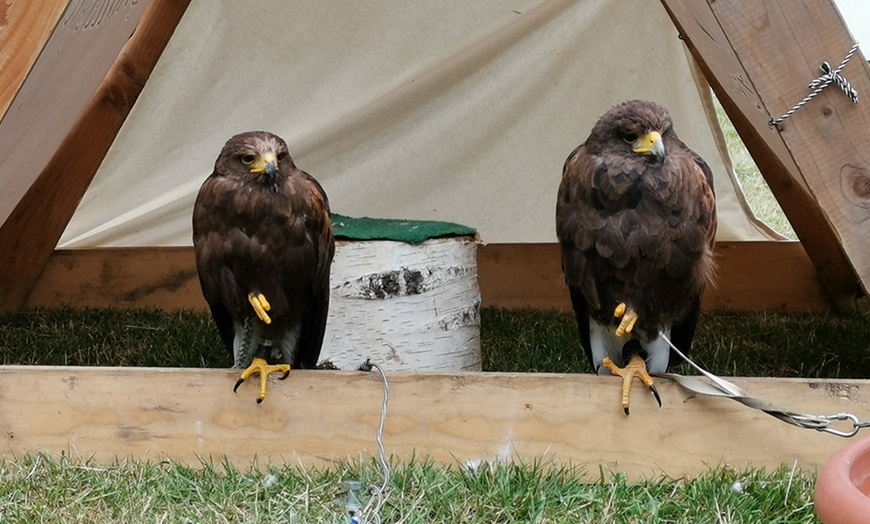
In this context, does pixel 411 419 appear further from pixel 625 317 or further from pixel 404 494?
pixel 625 317

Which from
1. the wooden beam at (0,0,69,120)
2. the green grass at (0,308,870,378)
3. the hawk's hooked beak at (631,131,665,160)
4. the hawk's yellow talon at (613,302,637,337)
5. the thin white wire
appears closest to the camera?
the wooden beam at (0,0,69,120)

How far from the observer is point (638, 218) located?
8.08 ft

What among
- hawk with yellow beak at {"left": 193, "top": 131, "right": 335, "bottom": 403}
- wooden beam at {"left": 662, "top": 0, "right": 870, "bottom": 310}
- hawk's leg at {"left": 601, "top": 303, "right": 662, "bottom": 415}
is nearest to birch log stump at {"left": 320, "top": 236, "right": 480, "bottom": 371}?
hawk with yellow beak at {"left": 193, "top": 131, "right": 335, "bottom": 403}

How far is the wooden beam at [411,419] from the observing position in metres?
2.39

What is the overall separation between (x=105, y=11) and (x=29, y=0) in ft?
0.88

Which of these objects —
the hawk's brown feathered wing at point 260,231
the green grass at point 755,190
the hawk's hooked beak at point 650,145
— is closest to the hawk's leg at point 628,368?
the hawk's hooked beak at point 650,145

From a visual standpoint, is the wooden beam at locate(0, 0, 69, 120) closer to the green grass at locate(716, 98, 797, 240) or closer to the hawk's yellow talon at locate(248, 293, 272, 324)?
the hawk's yellow talon at locate(248, 293, 272, 324)

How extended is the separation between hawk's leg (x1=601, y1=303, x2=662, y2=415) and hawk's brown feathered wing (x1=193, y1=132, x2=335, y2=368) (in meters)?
0.92

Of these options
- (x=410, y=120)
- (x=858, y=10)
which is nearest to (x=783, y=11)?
(x=410, y=120)

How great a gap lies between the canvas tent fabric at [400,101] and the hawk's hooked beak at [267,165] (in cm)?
246

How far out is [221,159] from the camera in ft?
8.68

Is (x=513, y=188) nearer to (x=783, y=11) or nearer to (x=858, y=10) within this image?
(x=858, y=10)

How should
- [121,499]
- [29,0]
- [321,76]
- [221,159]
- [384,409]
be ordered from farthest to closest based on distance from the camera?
[321,76], [221,159], [384,409], [121,499], [29,0]

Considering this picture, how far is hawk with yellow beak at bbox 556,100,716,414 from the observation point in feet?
8.02
